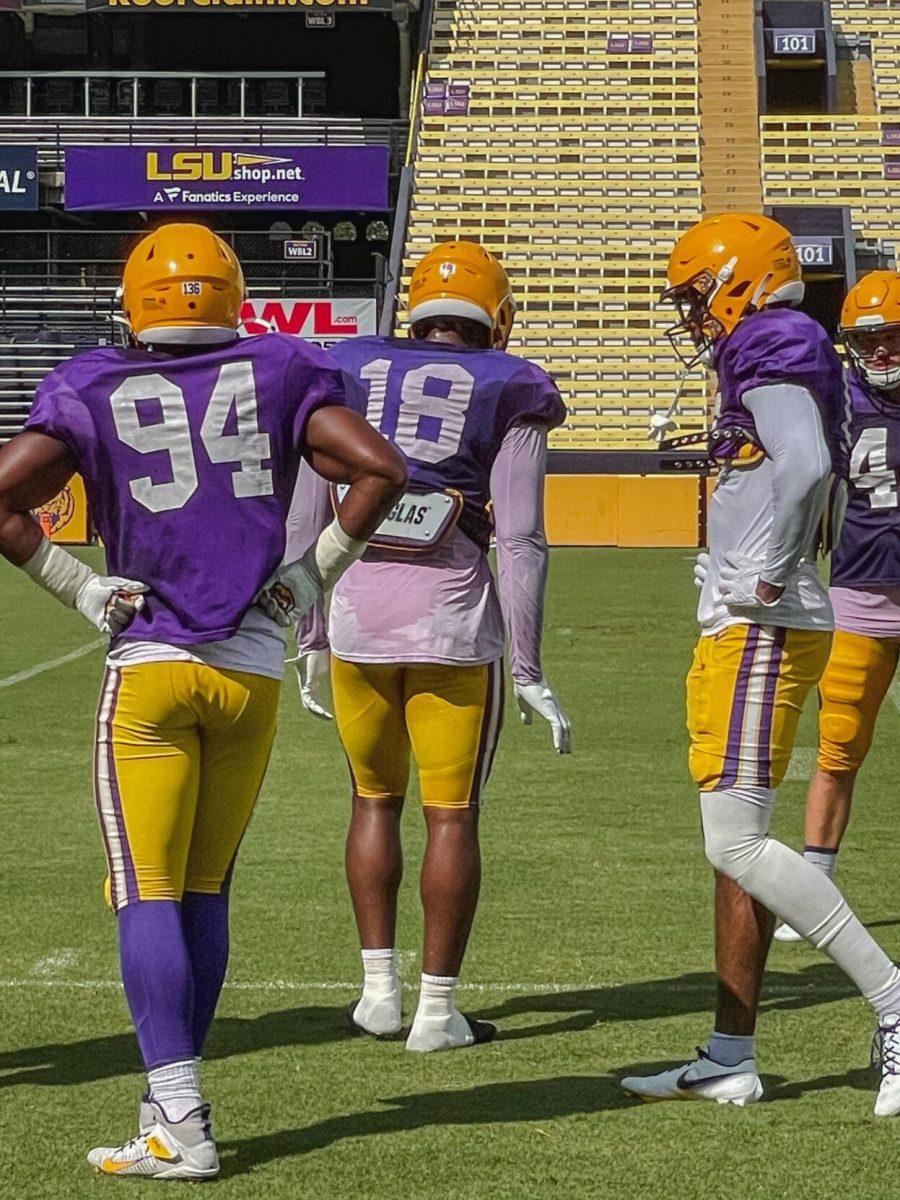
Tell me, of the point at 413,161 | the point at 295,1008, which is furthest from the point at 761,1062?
the point at 413,161

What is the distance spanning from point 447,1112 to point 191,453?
152cm

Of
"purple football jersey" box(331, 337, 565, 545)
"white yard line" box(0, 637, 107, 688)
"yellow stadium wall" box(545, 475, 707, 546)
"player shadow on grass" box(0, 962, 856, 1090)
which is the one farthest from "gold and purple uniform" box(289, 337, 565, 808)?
"yellow stadium wall" box(545, 475, 707, 546)

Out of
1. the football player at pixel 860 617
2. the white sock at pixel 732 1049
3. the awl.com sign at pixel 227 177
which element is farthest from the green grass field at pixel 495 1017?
the awl.com sign at pixel 227 177

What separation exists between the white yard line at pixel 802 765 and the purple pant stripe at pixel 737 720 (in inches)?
183

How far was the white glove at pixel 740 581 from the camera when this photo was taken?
4293 millimetres

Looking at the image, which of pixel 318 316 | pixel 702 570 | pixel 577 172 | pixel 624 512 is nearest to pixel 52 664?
pixel 702 570

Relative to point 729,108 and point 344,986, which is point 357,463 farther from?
point 729,108

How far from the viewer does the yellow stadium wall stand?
2356cm

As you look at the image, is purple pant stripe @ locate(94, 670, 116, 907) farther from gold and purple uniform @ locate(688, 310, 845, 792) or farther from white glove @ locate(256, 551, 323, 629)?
gold and purple uniform @ locate(688, 310, 845, 792)

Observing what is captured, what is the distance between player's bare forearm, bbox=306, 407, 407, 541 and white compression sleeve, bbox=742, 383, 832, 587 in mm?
802

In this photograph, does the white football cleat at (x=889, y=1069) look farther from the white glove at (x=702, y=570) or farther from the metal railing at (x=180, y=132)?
the metal railing at (x=180, y=132)

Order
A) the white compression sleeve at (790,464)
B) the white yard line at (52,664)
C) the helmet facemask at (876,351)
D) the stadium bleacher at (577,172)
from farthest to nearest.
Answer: the stadium bleacher at (577,172)
the white yard line at (52,664)
the helmet facemask at (876,351)
the white compression sleeve at (790,464)

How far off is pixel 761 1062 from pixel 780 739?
0.87 metres

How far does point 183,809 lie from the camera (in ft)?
12.8
